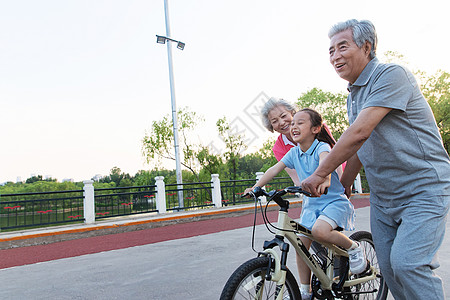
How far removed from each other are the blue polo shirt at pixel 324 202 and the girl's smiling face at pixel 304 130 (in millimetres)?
49

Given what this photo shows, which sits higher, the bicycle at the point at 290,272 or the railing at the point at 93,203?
the railing at the point at 93,203

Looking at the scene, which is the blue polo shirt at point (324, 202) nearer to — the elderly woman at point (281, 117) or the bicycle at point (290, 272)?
the bicycle at point (290, 272)

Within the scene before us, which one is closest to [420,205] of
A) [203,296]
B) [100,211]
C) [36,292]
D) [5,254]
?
[203,296]

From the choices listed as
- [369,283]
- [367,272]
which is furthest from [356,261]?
[369,283]

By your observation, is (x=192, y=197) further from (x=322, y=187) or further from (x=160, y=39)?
(x=322, y=187)

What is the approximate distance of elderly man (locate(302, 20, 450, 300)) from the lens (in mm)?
1515

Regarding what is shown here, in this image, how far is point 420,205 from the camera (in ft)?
5.09

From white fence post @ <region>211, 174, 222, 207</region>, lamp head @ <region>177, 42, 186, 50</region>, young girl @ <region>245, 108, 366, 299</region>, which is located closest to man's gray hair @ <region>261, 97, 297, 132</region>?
young girl @ <region>245, 108, 366, 299</region>

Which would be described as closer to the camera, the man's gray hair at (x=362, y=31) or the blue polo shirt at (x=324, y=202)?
the man's gray hair at (x=362, y=31)

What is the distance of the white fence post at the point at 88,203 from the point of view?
1046 cm

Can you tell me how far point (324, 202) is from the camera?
2246 millimetres

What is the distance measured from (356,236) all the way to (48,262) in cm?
515

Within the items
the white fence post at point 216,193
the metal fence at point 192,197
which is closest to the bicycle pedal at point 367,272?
the metal fence at point 192,197

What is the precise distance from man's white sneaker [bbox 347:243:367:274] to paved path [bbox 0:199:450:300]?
52.2 inches
